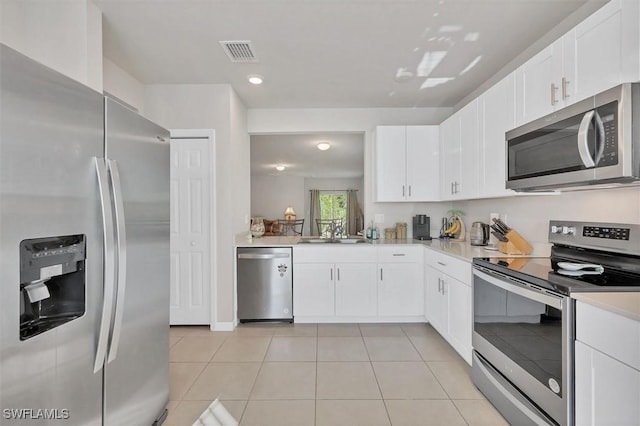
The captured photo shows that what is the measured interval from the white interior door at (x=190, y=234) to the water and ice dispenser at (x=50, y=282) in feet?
7.36

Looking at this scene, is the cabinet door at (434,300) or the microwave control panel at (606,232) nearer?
the microwave control panel at (606,232)

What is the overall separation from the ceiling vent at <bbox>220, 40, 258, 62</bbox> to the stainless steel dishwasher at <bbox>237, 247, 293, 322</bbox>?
1880mm

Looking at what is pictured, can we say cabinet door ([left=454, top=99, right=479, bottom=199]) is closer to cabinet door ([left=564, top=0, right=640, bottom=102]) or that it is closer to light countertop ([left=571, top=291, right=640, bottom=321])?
cabinet door ([left=564, top=0, right=640, bottom=102])

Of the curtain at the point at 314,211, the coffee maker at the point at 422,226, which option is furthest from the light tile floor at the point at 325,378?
the curtain at the point at 314,211

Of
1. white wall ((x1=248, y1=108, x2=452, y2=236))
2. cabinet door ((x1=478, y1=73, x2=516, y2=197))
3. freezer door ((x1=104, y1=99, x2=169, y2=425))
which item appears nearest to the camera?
freezer door ((x1=104, y1=99, x2=169, y2=425))

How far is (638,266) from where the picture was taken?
154cm

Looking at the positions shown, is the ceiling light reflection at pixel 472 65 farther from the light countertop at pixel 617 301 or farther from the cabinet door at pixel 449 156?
the light countertop at pixel 617 301

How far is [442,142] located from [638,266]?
230 cm

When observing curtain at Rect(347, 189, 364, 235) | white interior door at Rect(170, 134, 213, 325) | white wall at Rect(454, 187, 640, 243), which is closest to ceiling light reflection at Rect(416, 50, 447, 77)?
white wall at Rect(454, 187, 640, 243)

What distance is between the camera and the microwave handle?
4.80 ft

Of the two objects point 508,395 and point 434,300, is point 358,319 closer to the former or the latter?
point 434,300

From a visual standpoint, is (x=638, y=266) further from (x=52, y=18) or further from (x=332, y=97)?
(x=52, y=18)

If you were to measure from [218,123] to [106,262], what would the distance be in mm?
2398

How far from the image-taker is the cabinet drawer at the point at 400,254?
3506 millimetres
